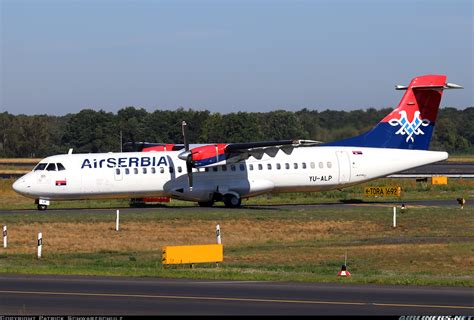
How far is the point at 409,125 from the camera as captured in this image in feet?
169

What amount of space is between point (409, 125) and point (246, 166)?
925cm

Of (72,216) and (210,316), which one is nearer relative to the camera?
(210,316)

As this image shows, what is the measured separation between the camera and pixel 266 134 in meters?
90.9

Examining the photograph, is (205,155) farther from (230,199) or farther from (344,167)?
(344,167)

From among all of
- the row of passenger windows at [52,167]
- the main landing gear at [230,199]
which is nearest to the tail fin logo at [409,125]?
the main landing gear at [230,199]

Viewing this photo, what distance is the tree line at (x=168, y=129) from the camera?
8300 centimetres

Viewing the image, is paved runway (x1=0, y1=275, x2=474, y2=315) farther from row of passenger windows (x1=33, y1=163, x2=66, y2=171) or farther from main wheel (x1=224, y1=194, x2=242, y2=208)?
main wheel (x1=224, y1=194, x2=242, y2=208)

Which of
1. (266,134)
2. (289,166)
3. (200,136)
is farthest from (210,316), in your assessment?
(200,136)

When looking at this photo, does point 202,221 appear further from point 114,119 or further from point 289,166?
point 114,119

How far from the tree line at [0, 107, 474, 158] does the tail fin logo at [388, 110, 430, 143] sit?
12.5 meters

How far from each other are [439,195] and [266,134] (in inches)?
1251

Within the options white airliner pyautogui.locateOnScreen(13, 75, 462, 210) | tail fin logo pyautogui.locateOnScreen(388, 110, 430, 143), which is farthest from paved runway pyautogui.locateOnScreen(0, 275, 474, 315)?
tail fin logo pyautogui.locateOnScreen(388, 110, 430, 143)

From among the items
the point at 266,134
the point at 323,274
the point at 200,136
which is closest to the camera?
the point at 323,274

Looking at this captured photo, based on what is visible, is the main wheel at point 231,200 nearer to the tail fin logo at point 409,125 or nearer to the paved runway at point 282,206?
the paved runway at point 282,206
